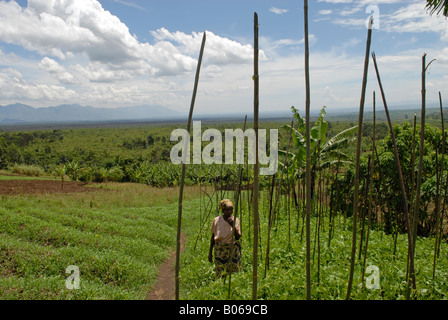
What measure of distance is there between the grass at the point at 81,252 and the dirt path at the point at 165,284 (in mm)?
143

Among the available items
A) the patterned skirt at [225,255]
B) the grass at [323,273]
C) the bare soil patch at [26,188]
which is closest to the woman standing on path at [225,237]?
the patterned skirt at [225,255]

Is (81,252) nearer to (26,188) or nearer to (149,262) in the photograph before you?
(149,262)

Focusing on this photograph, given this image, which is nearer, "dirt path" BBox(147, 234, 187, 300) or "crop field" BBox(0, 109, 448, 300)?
"crop field" BBox(0, 109, 448, 300)

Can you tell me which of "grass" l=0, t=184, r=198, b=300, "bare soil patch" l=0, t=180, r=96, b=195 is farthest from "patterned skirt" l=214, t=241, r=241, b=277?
"bare soil patch" l=0, t=180, r=96, b=195

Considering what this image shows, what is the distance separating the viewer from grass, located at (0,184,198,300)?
442 centimetres

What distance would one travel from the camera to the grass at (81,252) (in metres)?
4.42

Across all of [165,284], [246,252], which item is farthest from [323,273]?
[165,284]

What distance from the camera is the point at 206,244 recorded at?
6.53m

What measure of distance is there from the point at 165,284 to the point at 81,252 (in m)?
1.86

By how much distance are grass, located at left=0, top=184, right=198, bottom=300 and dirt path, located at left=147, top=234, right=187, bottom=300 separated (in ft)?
0.47

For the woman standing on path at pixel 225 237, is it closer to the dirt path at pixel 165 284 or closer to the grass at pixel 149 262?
the grass at pixel 149 262

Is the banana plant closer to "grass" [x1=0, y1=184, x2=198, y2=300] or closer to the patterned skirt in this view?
"grass" [x1=0, y1=184, x2=198, y2=300]
